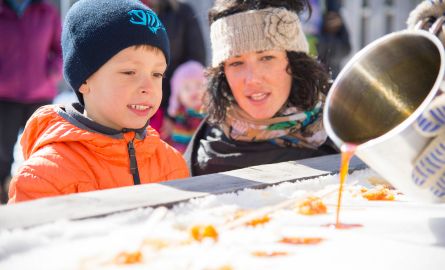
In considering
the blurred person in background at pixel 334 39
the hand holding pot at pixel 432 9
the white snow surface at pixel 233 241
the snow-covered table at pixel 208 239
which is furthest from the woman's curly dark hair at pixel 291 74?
the blurred person in background at pixel 334 39

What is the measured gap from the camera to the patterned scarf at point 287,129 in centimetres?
204

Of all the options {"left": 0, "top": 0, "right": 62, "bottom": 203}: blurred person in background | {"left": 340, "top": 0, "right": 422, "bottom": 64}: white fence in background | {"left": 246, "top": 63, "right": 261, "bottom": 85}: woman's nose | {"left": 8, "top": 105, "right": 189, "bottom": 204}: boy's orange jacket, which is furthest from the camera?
{"left": 340, "top": 0, "right": 422, "bottom": 64}: white fence in background

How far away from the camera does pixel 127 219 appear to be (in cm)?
85

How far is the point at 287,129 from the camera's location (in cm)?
204

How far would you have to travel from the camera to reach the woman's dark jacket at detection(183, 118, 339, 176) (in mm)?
2012

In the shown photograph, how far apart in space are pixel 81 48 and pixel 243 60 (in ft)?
2.70

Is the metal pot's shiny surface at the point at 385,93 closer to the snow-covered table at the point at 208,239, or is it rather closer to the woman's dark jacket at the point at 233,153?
the snow-covered table at the point at 208,239

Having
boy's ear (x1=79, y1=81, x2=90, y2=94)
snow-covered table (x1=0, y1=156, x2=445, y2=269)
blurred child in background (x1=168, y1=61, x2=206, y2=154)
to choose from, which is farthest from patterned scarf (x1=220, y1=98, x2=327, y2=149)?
blurred child in background (x1=168, y1=61, x2=206, y2=154)

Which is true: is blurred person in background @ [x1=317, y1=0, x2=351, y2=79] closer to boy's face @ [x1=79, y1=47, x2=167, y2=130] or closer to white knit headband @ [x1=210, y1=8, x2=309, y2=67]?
white knit headband @ [x1=210, y1=8, x2=309, y2=67]

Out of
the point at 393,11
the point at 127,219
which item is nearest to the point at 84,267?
the point at 127,219

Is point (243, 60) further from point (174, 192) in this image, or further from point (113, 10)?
point (174, 192)

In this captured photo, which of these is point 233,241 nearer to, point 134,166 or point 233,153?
point 134,166

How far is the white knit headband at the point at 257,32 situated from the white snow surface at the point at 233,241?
1.13 meters

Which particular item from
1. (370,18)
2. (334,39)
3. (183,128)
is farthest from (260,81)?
(370,18)
